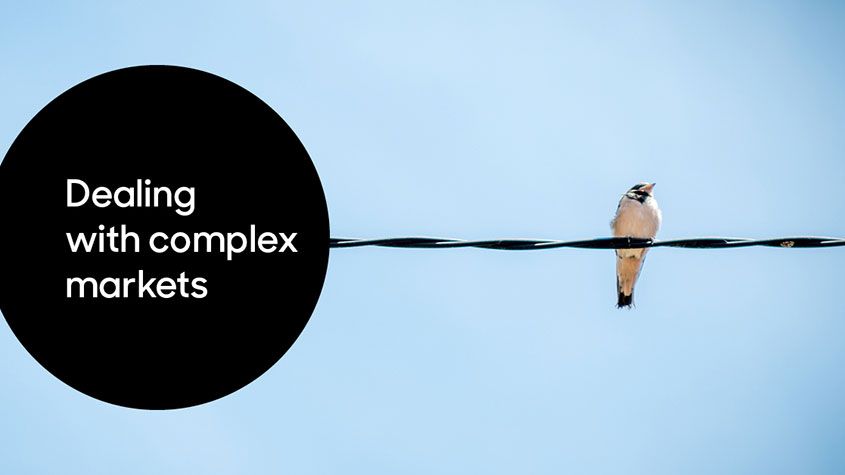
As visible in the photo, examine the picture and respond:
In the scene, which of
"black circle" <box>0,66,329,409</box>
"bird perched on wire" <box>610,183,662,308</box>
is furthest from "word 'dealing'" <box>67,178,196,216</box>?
"bird perched on wire" <box>610,183,662,308</box>

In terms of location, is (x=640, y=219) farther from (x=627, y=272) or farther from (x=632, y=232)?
(x=627, y=272)

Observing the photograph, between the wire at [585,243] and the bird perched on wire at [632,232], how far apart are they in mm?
5603

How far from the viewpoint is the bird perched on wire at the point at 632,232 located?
35.0ft

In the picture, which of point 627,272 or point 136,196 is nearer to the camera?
point 136,196

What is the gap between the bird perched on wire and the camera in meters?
10.7

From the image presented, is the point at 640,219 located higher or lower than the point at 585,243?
higher

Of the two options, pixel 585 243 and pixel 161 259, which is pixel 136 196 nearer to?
pixel 161 259

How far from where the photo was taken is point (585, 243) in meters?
4.96

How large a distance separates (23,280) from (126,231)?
78 centimetres

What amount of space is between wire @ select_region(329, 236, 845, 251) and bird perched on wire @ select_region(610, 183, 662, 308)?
560 centimetres

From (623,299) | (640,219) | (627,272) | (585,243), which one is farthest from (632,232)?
(585,243)

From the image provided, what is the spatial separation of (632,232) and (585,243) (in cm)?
609

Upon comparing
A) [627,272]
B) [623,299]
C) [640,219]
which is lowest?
[623,299]

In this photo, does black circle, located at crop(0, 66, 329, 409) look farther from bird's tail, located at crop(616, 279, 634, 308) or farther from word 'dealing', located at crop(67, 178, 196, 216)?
bird's tail, located at crop(616, 279, 634, 308)
